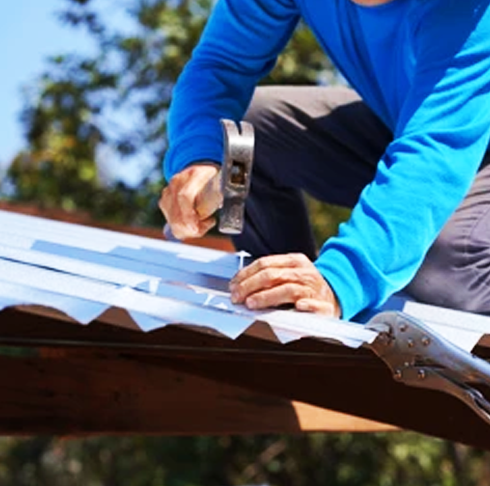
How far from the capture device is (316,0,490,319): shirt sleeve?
2.36 meters

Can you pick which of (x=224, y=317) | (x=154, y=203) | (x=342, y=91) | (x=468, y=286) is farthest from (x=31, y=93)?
(x=224, y=317)

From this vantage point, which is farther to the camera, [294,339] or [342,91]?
[342,91]

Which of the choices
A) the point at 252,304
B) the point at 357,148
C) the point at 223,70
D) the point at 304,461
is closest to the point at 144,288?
the point at 252,304

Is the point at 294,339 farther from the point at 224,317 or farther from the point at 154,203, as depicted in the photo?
the point at 154,203

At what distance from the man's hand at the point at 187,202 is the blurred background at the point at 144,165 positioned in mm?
6184

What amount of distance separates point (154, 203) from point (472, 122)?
7.16 m

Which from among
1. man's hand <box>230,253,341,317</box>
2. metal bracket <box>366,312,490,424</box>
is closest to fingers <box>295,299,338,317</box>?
man's hand <box>230,253,341,317</box>

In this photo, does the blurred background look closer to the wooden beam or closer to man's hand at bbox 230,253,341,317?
the wooden beam

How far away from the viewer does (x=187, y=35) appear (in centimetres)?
951

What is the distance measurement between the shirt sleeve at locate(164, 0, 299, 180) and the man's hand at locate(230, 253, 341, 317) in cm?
74

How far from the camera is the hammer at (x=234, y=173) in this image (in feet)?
7.13

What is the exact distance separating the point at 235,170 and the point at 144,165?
25.8 feet

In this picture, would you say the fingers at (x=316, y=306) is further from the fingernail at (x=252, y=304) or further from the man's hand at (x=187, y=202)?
the man's hand at (x=187, y=202)

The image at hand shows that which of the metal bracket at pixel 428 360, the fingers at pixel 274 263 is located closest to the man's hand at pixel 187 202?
the fingers at pixel 274 263
